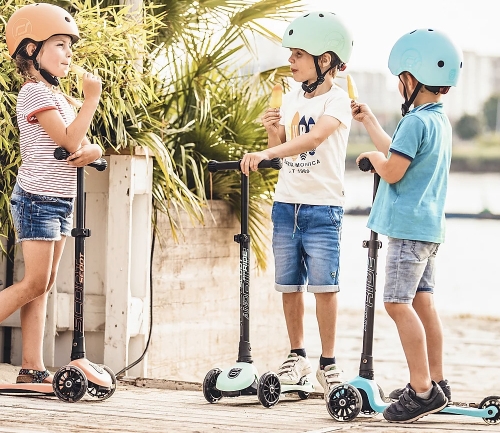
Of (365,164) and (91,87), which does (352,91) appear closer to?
(365,164)

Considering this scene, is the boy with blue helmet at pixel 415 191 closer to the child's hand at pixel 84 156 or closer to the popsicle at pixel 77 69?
the child's hand at pixel 84 156

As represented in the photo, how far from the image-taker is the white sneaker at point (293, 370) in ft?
14.8

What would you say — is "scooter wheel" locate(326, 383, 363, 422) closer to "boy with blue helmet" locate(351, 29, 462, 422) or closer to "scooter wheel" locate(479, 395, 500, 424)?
"boy with blue helmet" locate(351, 29, 462, 422)

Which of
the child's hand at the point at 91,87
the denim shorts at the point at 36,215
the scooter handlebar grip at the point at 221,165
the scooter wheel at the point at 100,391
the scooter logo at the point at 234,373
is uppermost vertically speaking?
the child's hand at the point at 91,87

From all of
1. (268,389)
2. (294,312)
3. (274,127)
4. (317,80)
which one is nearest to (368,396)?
(268,389)

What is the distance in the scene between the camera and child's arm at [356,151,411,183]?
3.86m

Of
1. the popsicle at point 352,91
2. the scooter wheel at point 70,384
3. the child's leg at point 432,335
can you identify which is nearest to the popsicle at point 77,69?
the popsicle at point 352,91

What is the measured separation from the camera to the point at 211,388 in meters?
4.34


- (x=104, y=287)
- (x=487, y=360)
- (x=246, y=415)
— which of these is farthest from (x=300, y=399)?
(x=487, y=360)

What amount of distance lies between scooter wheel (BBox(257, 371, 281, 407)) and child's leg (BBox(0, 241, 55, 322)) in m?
1.02

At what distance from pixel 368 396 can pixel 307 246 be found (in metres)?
0.78

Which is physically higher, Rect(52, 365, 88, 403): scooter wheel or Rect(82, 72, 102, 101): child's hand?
Rect(82, 72, 102, 101): child's hand

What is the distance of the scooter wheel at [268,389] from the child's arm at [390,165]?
937mm

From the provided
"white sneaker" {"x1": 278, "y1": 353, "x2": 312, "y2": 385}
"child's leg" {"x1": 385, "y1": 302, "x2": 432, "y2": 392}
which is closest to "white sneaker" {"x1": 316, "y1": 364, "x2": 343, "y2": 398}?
"white sneaker" {"x1": 278, "y1": 353, "x2": 312, "y2": 385}
